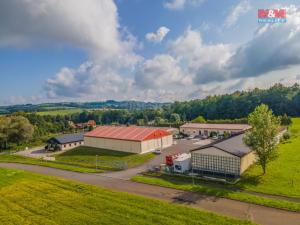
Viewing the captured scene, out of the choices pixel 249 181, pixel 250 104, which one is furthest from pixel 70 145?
pixel 250 104

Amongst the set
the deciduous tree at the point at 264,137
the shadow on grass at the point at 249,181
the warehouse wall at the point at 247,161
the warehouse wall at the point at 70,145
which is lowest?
the shadow on grass at the point at 249,181

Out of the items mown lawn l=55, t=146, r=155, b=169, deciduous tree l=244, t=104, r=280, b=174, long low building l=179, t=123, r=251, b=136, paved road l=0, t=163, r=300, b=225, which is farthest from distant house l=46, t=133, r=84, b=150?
deciduous tree l=244, t=104, r=280, b=174

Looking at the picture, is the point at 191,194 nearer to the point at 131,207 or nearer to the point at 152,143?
the point at 131,207

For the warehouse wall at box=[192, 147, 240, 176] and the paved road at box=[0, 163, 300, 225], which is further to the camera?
the warehouse wall at box=[192, 147, 240, 176]

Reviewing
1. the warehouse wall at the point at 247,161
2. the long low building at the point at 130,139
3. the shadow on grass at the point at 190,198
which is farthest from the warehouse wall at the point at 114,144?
the shadow on grass at the point at 190,198

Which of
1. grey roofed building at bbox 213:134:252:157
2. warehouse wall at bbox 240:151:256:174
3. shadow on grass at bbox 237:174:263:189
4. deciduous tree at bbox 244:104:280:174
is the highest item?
deciduous tree at bbox 244:104:280:174

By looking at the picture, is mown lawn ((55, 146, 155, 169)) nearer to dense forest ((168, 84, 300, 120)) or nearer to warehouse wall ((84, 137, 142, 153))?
warehouse wall ((84, 137, 142, 153))

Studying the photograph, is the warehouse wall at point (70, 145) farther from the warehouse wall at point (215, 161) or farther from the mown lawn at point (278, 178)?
the mown lawn at point (278, 178)
